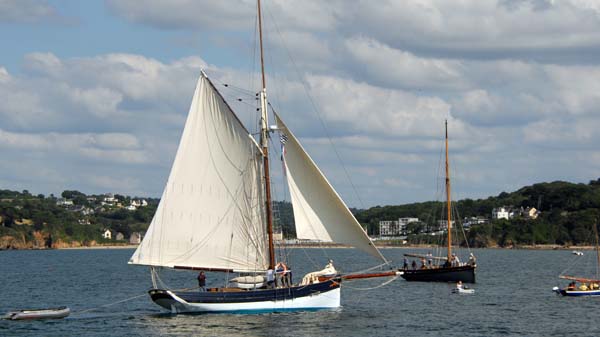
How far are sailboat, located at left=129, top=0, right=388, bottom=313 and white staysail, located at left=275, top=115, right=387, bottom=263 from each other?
0.20 ft

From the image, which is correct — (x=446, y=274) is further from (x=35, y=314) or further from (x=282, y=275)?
(x=35, y=314)

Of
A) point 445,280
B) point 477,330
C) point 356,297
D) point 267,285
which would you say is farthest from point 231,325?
point 445,280

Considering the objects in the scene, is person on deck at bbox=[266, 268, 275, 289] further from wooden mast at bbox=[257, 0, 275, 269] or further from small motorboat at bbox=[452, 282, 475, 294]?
small motorboat at bbox=[452, 282, 475, 294]

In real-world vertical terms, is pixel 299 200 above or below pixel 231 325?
above

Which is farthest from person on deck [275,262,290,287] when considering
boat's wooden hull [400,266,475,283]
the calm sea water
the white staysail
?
boat's wooden hull [400,266,475,283]

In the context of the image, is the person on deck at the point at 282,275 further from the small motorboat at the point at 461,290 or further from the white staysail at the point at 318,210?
the small motorboat at the point at 461,290

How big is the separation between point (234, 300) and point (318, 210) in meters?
7.57

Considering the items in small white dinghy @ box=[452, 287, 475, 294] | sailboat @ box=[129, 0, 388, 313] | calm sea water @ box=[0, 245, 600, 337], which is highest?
sailboat @ box=[129, 0, 388, 313]

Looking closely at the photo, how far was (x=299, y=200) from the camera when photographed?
6397cm

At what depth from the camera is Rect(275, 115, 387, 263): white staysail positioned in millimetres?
62969

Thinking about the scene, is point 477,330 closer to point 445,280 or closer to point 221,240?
point 221,240

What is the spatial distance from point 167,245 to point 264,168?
25.7ft

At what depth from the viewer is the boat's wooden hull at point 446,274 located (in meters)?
101

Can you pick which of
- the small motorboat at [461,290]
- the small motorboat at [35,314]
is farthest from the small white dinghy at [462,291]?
the small motorboat at [35,314]
